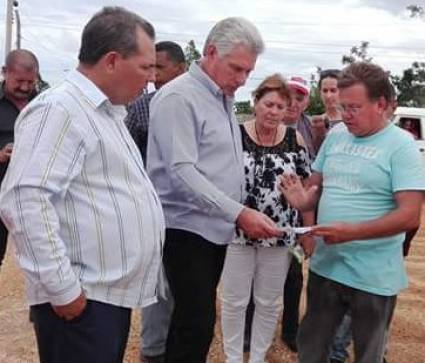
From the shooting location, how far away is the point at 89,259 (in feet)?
5.98

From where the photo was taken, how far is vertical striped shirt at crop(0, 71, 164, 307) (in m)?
1.71

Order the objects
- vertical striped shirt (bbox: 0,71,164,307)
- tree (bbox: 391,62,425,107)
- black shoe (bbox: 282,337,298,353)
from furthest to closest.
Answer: tree (bbox: 391,62,425,107) → black shoe (bbox: 282,337,298,353) → vertical striped shirt (bbox: 0,71,164,307)

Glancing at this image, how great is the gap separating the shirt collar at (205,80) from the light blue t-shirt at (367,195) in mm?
535

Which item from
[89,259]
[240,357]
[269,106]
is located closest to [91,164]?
[89,259]

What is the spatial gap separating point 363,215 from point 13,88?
8.19 feet

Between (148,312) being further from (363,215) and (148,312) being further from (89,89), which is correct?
(89,89)

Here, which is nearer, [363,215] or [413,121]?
[363,215]

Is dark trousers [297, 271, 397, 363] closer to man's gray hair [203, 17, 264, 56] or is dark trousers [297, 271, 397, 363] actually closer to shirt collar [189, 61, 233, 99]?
shirt collar [189, 61, 233, 99]

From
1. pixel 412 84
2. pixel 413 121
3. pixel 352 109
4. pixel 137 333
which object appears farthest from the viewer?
pixel 412 84

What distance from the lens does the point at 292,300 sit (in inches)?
159

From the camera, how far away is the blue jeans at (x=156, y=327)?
3.65 m

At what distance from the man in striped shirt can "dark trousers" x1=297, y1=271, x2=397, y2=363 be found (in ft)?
3.29

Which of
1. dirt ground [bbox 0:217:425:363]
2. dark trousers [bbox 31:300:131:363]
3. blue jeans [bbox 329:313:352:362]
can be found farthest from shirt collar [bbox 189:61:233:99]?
dirt ground [bbox 0:217:425:363]

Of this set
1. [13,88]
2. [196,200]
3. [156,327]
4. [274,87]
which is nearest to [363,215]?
[196,200]
